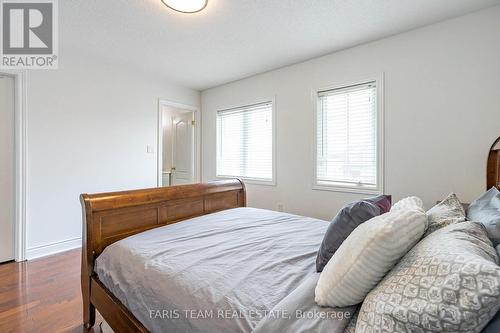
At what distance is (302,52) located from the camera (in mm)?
3045

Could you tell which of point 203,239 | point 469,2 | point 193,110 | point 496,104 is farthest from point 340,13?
point 193,110

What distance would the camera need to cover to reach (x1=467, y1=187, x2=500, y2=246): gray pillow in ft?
3.07

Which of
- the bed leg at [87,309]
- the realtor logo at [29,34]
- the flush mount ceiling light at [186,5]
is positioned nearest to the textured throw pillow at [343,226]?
the bed leg at [87,309]

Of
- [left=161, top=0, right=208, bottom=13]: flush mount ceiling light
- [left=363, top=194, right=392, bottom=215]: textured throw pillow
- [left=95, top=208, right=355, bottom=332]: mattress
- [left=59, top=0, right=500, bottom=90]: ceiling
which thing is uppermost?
[left=59, top=0, right=500, bottom=90]: ceiling

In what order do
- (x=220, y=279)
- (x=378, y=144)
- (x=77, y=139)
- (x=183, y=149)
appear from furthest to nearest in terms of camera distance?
(x=183, y=149)
(x=77, y=139)
(x=378, y=144)
(x=220, y=279)

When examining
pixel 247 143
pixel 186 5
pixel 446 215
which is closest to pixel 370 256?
pixel 446 215

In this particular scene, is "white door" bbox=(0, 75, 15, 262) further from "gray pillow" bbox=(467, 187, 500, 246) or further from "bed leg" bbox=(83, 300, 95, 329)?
"gray pillow" bbox=(467, 187, 500, 246)

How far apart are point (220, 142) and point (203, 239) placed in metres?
3.02

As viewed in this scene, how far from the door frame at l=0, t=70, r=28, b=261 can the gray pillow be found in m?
3.92

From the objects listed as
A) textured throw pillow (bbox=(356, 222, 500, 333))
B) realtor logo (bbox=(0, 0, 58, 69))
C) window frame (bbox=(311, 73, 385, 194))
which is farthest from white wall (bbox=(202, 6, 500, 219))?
realtor logo (bbox=(0, 0, 58, 69))

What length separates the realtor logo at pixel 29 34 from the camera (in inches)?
85.7

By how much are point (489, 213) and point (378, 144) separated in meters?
1.76

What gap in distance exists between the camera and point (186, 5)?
2070mm

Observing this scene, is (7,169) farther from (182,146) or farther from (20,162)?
(182,146)
